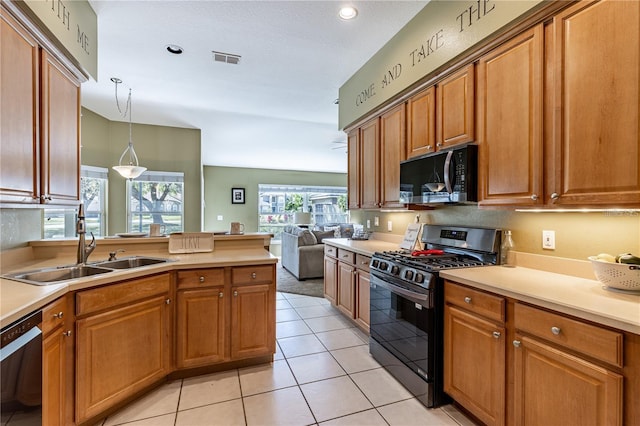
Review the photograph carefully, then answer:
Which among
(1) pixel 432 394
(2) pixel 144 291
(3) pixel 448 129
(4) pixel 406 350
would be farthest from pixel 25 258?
(3) pixel 448 129

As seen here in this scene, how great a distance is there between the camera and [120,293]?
189 centimetres

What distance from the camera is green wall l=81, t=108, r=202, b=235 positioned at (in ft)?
15.3

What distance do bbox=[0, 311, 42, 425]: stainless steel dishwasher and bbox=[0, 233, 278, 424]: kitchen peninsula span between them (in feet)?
0.22

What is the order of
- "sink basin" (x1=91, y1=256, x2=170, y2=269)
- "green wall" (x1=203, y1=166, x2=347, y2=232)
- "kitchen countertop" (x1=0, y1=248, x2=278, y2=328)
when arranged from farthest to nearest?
"green wall" (x1=203, y1=166, x2=347, y2=232)
"sink basin" (x1=91, y1=256, x2=170, y2=269)
"kitchen countertop" (x1=0, y1=248, x2=278, y2=328)

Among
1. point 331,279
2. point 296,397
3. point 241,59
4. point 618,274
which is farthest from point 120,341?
point 618,274

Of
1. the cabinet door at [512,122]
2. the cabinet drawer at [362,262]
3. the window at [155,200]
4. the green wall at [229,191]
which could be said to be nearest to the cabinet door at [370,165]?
the cabinet drawer at [362,262]

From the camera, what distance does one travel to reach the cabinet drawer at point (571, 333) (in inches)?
45.9

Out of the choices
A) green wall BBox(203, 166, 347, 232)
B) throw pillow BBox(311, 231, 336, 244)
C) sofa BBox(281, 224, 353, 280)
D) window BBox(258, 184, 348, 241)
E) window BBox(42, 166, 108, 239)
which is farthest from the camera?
window BBox(258, 184, 348, 241)

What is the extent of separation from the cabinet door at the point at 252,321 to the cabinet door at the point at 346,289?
1.00 meters

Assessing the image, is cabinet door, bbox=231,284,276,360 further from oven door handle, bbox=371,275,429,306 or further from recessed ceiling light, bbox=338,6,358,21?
recessed ceiling light, bbox=338,6,358,21

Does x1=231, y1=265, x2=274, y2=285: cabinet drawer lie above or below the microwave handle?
below

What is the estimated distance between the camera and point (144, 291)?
2.04 m

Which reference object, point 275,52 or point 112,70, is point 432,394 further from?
point 112,70

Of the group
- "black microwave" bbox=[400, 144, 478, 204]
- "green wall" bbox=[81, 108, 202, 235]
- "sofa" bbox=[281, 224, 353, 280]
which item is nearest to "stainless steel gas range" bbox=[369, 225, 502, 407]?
"black microwave" bbox=[400, 144, 478, 204]
